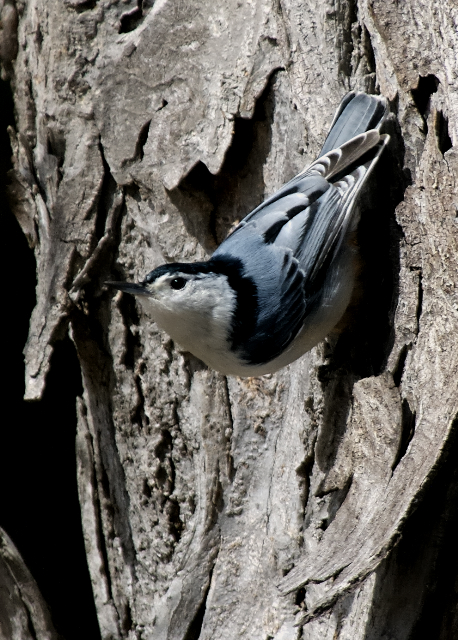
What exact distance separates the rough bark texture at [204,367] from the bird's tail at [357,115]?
→ 5 centimetres

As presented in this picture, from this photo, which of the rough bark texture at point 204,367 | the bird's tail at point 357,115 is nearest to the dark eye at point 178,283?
the rough bark texture at point 204,367

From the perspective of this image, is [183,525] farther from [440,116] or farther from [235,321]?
[440,116]

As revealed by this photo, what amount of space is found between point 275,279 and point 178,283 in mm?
261

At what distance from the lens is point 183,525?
219 centimetres

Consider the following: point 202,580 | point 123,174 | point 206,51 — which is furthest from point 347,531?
point 206,51

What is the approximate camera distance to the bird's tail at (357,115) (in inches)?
69.2

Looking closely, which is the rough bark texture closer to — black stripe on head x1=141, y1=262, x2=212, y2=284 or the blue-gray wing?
the blue-gray wing

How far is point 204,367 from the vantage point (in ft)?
7.02

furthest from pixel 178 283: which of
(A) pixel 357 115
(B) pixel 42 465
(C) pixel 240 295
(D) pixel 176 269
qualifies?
(B) pixel 42 465

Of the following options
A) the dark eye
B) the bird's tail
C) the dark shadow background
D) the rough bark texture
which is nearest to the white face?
the dark eye

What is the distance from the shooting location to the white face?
5.94ft

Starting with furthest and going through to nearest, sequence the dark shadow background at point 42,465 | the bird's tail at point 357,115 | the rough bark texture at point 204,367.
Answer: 1. the dark shadow background at point 42,465
2. the bird's tail at point 357,115
3. the rough bark texture at point 204,367

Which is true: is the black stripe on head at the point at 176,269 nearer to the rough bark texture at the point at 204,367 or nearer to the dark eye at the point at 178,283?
the dark eye at the point at 178,283

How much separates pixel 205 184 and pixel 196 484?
3.03 ft
